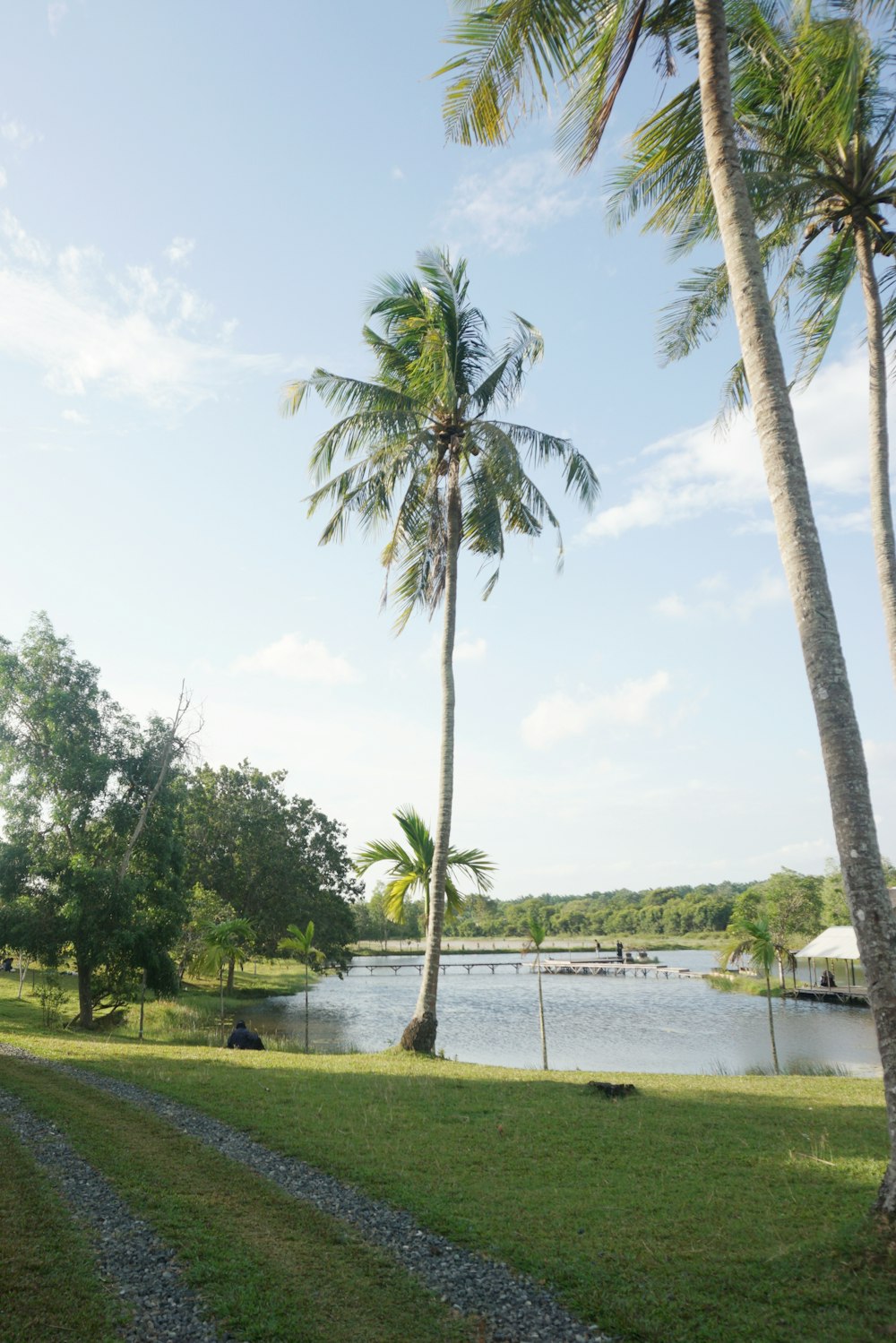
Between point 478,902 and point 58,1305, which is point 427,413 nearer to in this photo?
point 478,902

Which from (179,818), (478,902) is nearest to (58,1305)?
(478,902)

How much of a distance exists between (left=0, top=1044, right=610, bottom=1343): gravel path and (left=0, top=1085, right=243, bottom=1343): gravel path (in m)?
0.18

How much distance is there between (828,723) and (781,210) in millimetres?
9746

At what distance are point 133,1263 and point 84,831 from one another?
65.0 ft

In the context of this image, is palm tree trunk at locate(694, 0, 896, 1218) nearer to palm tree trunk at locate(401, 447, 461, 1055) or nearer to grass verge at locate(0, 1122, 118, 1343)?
grass verge at locate(0, 1122, 118, 1343)

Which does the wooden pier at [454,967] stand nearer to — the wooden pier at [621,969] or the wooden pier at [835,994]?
the wooden pier at [621,969]

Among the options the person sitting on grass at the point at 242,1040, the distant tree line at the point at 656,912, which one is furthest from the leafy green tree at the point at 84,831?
the distant tree line at the point at 656,912

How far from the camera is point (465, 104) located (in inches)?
358

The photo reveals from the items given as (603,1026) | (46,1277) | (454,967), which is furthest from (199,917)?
(454,967)

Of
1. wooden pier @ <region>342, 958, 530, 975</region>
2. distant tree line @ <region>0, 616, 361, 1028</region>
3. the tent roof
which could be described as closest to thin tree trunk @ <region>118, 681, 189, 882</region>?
distant tree line @ <region>0, 616, 361, 1028</region>

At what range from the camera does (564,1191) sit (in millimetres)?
6707

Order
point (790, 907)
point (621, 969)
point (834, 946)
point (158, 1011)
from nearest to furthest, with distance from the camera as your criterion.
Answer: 1. point (158, 1011)
2. point (834, 946)
3. point (790, 907)
4. point (621, 969)

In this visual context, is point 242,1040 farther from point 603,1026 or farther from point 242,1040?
point 603,1026

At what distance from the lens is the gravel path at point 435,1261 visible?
14.8ft
